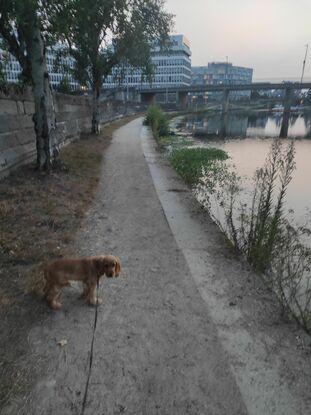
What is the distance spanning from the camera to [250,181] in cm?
1438

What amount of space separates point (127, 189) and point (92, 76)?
13.6m

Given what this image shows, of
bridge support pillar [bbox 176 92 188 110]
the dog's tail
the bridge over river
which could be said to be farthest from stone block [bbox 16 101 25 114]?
bridge support pillar [bbox 176 92 188 110]

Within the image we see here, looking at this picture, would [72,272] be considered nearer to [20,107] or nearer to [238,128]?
[20,107]

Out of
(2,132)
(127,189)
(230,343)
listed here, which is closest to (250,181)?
(127,189)

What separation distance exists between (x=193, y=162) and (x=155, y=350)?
13596mm

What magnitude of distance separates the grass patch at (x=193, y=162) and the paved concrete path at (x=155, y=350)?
7616mm

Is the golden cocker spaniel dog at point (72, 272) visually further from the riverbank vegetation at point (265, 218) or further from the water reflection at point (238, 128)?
the water reflection at point (238, 128)

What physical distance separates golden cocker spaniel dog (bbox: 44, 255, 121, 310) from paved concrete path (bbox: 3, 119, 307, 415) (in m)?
0.31

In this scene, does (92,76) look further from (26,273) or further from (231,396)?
(231,396)

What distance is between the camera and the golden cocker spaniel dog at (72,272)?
385 centimetres

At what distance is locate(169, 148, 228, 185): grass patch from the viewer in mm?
13331

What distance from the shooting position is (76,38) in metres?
14.1

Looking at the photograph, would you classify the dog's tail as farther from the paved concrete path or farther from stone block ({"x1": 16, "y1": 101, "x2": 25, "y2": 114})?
stone block ({"x1": 16, "y1": 101, "x2": 25, "y2": 114})

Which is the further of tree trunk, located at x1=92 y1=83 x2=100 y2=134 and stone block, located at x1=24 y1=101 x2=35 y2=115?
tree trunk, located at x1=92 y1=83 x2=100 y2=134
